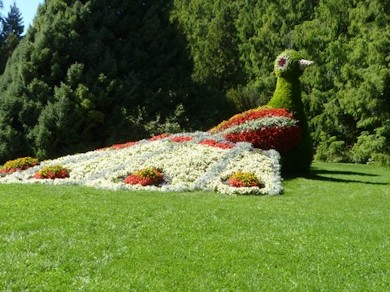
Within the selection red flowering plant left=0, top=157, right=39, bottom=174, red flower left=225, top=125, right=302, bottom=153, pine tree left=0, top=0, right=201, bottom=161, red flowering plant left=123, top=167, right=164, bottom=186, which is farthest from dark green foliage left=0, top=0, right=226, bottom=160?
red flowering plant left=123, top=167, right=164, bottom=186

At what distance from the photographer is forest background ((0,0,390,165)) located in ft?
84.3

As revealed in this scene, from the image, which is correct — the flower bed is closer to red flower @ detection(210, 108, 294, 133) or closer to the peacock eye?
red flower @ detection(210, 108, 294, 133)

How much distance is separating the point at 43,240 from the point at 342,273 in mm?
4191

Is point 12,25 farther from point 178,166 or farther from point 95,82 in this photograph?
point 178,166

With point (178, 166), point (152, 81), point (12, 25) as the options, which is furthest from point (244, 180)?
point (12, 25)

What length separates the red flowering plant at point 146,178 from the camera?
14250mm

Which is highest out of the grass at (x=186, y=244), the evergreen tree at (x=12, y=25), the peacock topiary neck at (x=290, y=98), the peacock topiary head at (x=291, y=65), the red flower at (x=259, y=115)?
the evergreen tree at (x=12, y=25)

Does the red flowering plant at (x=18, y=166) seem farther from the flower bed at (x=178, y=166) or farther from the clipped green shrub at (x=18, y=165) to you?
the flower bed at (x=178, y=166)

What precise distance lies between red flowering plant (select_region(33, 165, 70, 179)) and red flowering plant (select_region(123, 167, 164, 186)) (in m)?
2.22

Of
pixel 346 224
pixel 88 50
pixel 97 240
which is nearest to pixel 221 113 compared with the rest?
pixel 88 50

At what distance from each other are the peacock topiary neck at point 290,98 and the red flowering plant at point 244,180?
4699 millimetres

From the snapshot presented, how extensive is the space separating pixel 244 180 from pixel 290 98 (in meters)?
5.48

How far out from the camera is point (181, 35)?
97.9 feet

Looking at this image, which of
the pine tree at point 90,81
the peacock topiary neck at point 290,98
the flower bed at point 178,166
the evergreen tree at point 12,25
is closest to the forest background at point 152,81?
the pine tree at point 90,81
